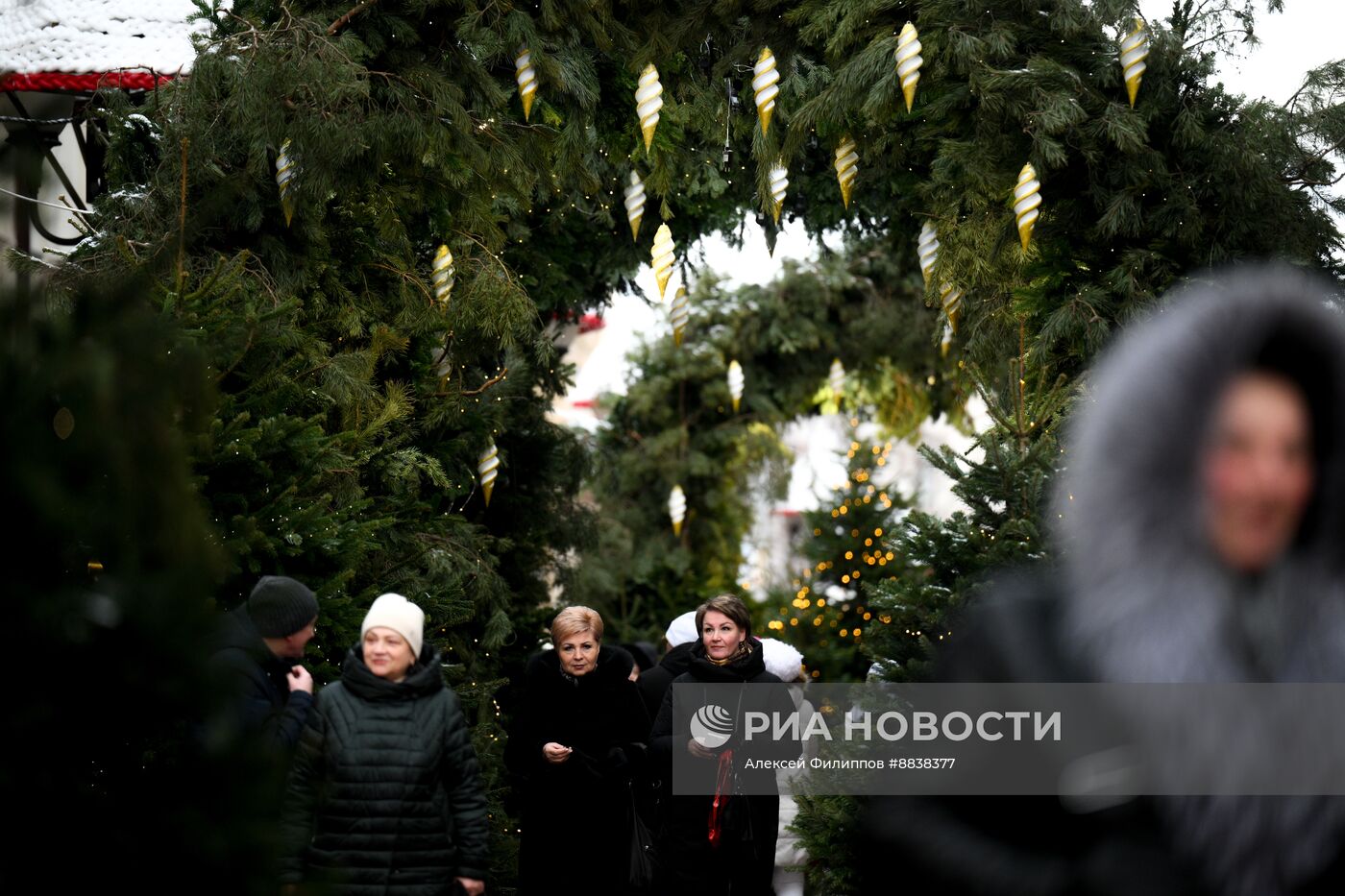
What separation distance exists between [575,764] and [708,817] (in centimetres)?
71

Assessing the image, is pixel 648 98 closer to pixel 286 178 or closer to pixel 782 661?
pixel 286 178

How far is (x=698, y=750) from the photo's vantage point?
7.25m

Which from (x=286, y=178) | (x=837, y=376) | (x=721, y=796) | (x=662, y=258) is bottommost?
(x=721, y=796)

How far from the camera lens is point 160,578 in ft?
6.09

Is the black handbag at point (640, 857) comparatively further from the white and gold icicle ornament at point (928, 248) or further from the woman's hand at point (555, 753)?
the white and gold icicle ornament at point (928, 248)

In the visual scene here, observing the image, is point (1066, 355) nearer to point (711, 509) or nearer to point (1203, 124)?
point (1203, 124)

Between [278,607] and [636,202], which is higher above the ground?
[636,202]

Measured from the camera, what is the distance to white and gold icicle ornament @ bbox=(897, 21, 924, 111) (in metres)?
7.75

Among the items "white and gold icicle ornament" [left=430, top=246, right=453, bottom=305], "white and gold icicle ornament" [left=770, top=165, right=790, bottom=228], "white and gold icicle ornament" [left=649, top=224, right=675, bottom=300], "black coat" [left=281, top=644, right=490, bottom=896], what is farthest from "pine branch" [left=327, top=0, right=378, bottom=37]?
"black coat" [left=281, top=644, right=490, bottom=896]

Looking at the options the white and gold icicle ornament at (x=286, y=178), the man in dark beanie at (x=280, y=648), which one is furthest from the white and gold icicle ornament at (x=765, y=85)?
the man in dark beanie at (x=280, y=648)

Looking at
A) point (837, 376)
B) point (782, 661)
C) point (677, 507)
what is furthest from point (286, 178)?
point (837, 376)

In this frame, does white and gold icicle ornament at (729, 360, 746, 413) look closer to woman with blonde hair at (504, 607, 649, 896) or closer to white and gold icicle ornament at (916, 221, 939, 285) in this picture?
white and gold icicle ornament at (916, 221, 939, 285)

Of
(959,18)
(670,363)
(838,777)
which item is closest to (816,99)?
(959,18)

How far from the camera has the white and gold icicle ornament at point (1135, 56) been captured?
7.65 m
